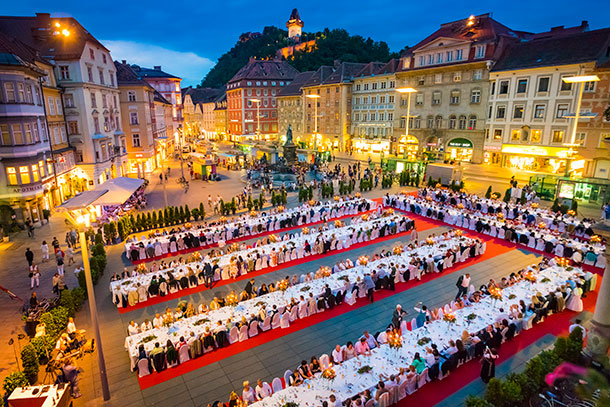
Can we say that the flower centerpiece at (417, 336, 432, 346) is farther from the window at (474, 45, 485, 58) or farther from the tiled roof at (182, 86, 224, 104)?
the tiled roof at (182, 86, 224, 104)

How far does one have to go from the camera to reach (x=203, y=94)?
415 ft

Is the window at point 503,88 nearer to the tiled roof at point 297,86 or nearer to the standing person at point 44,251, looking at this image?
the tiled roof at point 297,86

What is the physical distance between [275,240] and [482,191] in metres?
24.8

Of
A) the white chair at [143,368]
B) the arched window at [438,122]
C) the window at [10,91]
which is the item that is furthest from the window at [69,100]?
the arched window at [438,122]

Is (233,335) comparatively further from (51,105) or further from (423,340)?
(51,105)

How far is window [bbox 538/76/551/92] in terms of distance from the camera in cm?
4016

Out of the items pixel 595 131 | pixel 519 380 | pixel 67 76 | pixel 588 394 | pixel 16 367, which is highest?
pixel 67 76

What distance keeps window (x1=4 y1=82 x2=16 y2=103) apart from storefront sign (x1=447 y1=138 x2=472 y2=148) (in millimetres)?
49517

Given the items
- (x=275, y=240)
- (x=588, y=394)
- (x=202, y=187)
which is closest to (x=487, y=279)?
(x=275, y=240)

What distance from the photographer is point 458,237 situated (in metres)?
20.8

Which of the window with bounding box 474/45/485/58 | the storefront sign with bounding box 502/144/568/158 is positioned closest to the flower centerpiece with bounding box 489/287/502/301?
the storefront sign with bounding box 502/144/568/158

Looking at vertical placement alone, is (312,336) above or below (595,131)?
below

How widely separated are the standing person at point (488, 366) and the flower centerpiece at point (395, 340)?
262 cm

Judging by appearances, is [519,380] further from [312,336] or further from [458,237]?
[458,237]
